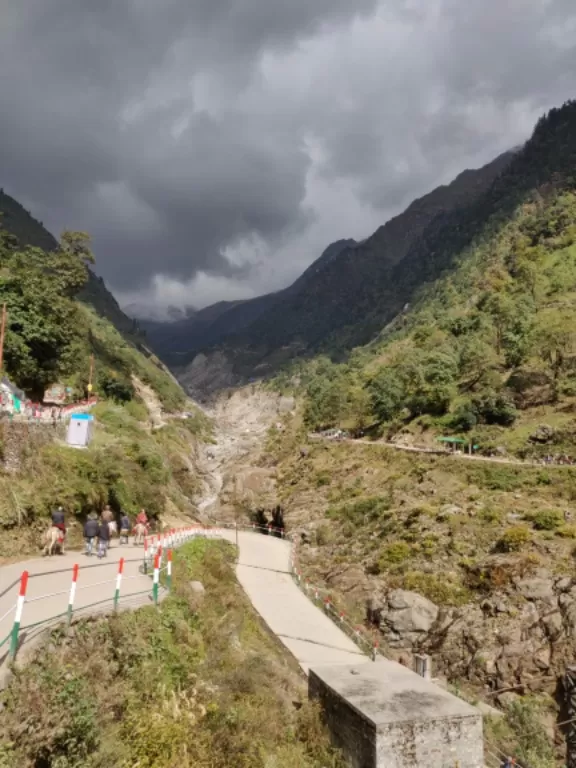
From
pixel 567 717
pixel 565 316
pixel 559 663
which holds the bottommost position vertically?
pixel 567 717

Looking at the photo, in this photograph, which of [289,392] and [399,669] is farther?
[289,392]

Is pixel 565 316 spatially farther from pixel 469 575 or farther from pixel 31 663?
pixel 31 663

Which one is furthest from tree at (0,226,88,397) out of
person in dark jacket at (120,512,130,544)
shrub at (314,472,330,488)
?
shrub at (314,472,330,488)

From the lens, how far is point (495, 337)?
210 feet

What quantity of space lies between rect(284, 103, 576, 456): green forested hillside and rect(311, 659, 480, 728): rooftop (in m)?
38.0

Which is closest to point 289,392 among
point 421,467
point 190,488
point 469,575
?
point 190,488

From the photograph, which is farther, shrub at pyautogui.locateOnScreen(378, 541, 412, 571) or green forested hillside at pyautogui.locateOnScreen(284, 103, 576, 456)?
green forested hillside at pyautogui.locateOnScreen(284, 103, 576, 456)

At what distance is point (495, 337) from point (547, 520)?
39661 mm

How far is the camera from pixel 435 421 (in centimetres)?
5156

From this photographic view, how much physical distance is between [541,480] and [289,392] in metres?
110

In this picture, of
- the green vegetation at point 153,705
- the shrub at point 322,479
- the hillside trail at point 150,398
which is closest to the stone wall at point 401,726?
the green vegetation at point 153,705

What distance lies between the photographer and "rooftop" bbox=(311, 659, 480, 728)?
7547 millimetres

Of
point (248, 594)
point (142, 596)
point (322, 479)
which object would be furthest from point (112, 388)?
point (142, 596)

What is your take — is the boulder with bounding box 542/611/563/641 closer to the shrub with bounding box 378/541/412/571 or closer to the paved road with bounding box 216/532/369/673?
the shrub with bounding box 378/541/412/571
